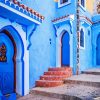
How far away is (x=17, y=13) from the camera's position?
7324 millimetres

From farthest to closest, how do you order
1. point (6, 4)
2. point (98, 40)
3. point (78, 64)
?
1. point (98, 40)
2. point (78, 64)
3. point (6, 4)

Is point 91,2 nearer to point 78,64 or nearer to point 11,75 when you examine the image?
point 78,64

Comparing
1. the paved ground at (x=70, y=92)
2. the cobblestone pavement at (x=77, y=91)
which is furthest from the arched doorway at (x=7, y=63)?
the cobblestone pavement at (x=77, y=91)

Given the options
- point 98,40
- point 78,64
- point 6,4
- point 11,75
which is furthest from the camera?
point 98,40

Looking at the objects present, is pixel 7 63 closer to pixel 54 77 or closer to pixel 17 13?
pixel 17 13

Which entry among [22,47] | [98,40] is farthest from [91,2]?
[22,47]

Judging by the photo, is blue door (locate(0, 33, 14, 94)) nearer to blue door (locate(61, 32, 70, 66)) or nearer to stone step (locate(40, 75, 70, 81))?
stone step (locate(40, 75, 70, 81))

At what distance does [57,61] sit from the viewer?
40.2ft

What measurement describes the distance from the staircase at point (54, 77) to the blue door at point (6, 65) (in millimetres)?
1730

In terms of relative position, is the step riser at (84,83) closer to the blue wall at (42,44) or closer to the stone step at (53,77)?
the stone step at (53,77)

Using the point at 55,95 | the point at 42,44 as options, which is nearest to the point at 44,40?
the point at 42,44

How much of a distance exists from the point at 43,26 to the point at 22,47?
8.34 feet

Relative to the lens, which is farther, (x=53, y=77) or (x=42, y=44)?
(x=42, y=44)

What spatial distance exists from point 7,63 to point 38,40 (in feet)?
8.05
